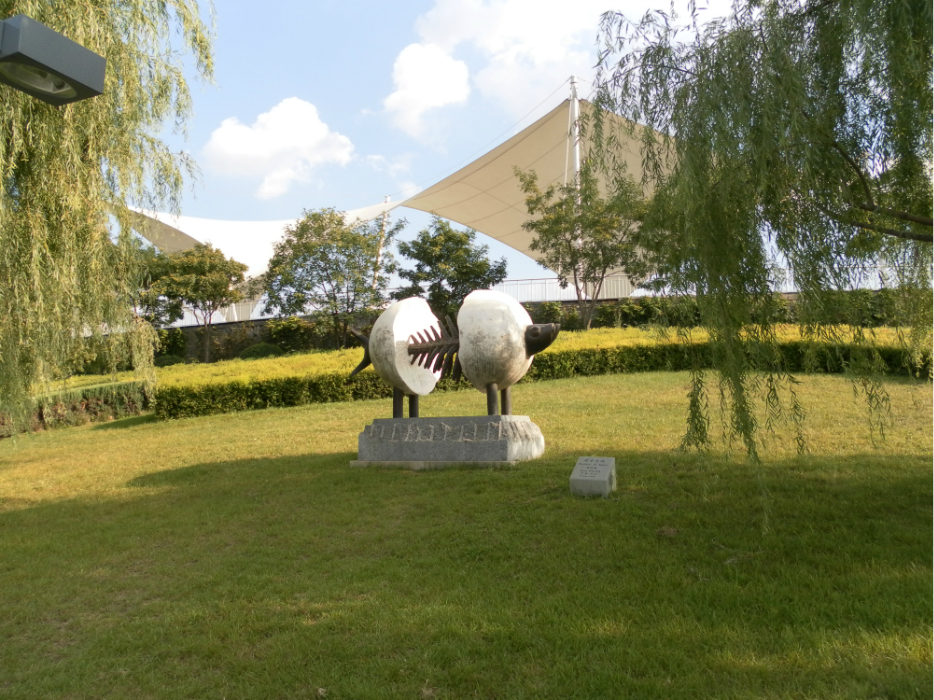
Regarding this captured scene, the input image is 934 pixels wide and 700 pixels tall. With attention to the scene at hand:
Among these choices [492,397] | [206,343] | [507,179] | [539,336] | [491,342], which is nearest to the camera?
[491,342]

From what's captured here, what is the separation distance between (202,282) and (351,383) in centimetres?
1037

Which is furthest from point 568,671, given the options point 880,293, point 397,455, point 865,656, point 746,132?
point 397,455

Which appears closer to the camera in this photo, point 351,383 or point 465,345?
point 465,345

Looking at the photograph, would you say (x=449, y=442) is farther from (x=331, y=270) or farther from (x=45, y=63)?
(x=331, y=270)

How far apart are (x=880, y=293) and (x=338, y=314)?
17.2 meters

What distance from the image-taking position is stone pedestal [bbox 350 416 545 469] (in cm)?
756

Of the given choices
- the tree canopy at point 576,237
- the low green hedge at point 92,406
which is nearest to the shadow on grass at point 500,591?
the low green hedge at point 92,406

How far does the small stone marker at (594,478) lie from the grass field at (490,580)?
0.44 ft

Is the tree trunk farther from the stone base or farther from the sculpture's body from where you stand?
the stone base

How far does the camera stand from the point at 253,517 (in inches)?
253

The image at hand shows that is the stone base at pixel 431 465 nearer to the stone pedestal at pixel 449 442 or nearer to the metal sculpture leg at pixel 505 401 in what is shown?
the stone pedestal at pixel 449 442

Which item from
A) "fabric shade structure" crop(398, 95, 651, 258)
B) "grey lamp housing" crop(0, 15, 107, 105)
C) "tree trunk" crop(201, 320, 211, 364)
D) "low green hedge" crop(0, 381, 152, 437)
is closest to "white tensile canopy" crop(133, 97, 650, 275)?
"fabric shade structure" crop(398, 95, 651, 258)

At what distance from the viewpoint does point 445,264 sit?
20766mm

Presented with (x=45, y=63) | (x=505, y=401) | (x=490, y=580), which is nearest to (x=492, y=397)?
(x=505, y=401)
